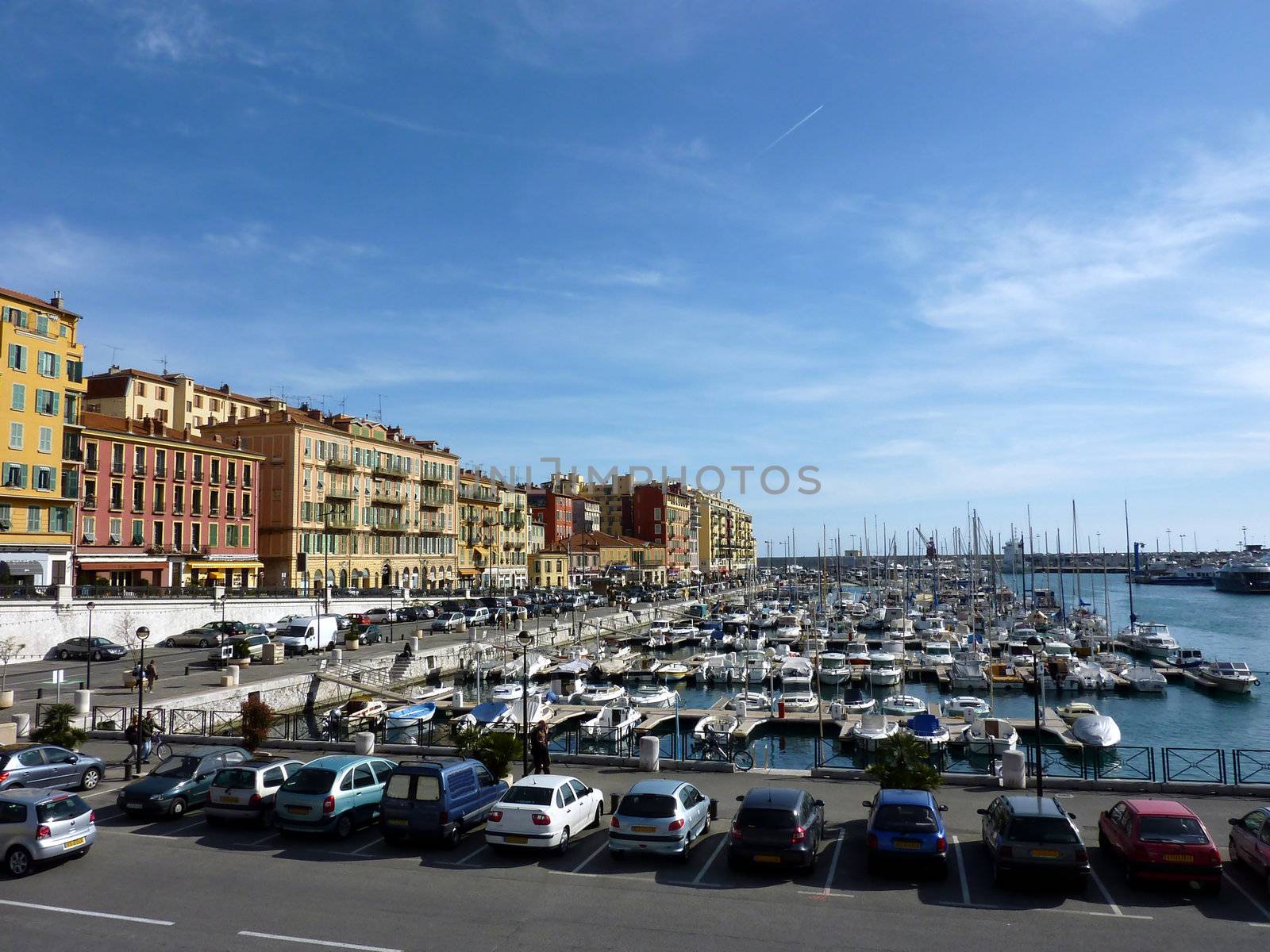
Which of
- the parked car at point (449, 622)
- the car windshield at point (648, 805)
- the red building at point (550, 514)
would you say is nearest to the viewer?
the car windshield at point (648, 805)

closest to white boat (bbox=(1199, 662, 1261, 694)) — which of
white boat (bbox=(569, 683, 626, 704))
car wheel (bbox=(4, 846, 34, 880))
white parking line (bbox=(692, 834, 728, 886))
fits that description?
white boat (bbox=(569, 683, 626, 704))

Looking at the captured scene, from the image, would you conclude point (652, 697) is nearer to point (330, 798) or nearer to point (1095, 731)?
point (1095, 731)

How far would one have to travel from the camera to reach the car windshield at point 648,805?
15.5 metres

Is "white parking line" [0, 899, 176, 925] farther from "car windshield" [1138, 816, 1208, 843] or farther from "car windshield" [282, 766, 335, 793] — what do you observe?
"car windshield" [1138, 816, 1208, 843]

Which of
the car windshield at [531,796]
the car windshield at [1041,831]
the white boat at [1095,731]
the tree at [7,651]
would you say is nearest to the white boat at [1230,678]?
the white boat at [1095,731]

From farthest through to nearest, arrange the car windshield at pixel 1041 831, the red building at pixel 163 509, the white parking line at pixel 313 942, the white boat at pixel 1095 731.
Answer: the red building at pixel 163 509 → the white boat at pixel 1095 731 → the car windshield at pixel 1041 831 → the white parking line at pixel 313 942

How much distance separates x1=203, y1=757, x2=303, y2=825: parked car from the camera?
18.1m

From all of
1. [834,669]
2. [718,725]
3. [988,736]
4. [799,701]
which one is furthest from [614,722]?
[834,669]

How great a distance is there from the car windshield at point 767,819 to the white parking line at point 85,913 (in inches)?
338

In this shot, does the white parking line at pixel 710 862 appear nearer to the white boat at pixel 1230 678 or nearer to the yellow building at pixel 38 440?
the yellow building at pixel 38 440

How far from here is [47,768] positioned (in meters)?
21.0

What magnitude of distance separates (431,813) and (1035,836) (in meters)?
9.96

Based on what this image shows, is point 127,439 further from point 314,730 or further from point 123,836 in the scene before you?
point 123,836

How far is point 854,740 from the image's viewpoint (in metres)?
39.1
